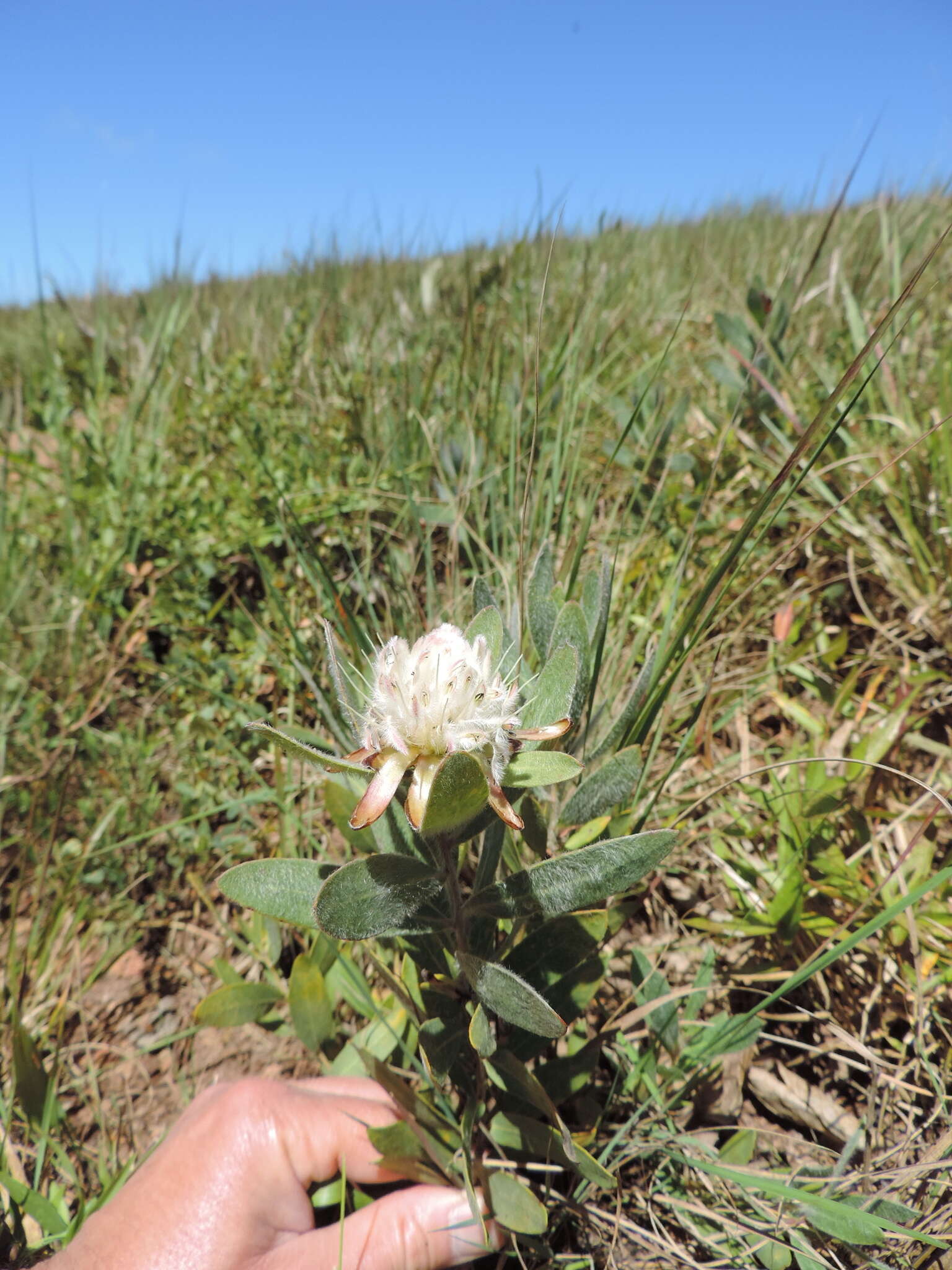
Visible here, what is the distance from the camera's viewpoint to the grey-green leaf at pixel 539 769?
806 millimetres

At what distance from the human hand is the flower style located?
0.65 meters

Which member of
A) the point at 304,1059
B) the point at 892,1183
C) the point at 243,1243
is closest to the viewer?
the point at 892,1183

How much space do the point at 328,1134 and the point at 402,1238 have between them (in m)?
0.17

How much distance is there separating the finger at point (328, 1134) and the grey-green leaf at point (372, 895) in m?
0.47

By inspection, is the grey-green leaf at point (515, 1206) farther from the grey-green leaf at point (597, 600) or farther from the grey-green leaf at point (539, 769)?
the grey-green leaf at point (597, 600)

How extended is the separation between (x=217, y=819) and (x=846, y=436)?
1.97 metres

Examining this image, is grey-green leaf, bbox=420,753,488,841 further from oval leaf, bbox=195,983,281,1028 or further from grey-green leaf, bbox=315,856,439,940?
oval leaf, bbox=195,983,281,1028

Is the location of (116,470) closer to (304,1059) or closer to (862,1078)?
(304,1059)

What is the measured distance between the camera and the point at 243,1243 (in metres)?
1.10

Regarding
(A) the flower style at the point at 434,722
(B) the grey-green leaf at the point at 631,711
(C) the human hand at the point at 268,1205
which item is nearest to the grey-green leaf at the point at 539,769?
(A) the flower style at the point at 434,722

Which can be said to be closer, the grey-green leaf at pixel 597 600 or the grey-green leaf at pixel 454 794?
the grey-green leaf at pixel 454 794

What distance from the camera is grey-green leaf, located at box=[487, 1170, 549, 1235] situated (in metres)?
1.03

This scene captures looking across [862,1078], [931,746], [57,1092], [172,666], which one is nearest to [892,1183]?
[862,1078]

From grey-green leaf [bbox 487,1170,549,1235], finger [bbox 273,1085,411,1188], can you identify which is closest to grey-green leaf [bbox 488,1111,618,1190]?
grey-green leaf [bbox 487,1170,549,1235]
